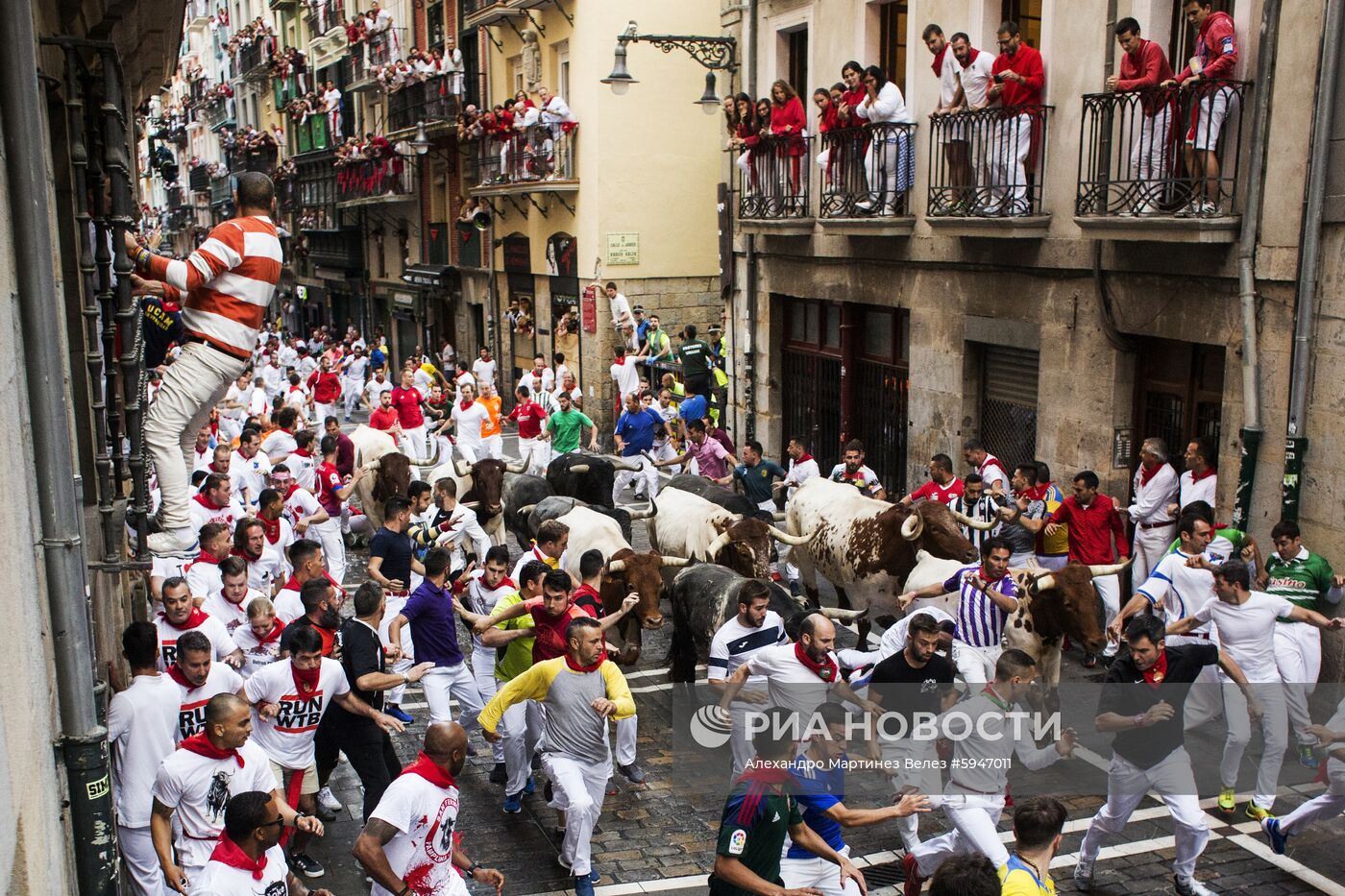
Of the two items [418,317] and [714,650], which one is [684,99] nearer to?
[418,317]

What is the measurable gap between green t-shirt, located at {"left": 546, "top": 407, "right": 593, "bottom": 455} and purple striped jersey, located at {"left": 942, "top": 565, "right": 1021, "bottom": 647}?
31.6ft

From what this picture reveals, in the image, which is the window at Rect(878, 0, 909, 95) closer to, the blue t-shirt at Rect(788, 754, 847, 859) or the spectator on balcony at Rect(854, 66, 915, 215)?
the spectator on balcony at Rect(854, 66, 915, 215)

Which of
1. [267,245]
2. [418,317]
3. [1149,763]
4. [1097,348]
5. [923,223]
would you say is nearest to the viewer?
[267,245]

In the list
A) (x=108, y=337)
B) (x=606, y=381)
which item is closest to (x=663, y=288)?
(x=606, y=381)

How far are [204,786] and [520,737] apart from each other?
9.38 ft

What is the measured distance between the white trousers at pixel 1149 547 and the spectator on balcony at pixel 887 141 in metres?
5.95

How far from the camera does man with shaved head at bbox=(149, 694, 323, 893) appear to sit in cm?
626

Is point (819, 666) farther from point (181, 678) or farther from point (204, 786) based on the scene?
point (181, 678)

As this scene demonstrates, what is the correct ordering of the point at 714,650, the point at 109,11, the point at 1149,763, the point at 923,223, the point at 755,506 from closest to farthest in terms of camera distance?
the point at 1149,763 → the point at 109,11 → the point at 714,650 → the point at 755,506 → the point at 923,223

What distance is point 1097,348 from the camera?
13523 millimetres

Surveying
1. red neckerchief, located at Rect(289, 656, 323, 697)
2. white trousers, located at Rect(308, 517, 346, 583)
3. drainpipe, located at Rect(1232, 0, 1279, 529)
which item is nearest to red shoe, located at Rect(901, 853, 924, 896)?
red neckerchief, located at Rect(289, 656, 323, 697)

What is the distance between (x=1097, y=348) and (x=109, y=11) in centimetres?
971

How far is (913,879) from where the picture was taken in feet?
21.7

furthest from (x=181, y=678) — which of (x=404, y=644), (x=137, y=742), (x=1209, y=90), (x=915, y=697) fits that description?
(x=1209, y=90)
